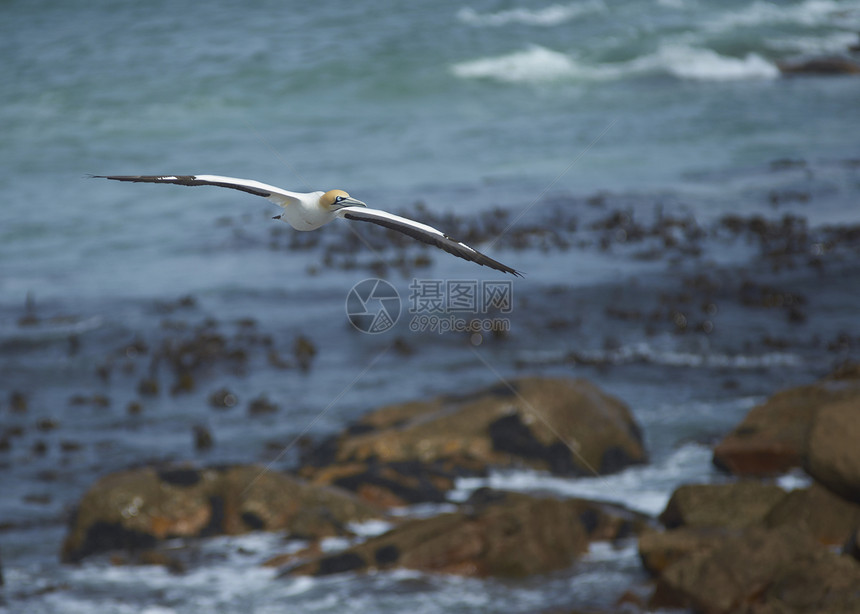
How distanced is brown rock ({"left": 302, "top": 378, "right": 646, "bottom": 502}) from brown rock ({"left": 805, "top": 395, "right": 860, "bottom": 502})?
4006 mm

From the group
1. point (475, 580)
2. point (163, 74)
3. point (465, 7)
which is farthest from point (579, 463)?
point (465, 7)

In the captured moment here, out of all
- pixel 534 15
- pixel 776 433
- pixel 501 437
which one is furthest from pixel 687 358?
pixel 534 15

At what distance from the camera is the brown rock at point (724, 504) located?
41.1 feet

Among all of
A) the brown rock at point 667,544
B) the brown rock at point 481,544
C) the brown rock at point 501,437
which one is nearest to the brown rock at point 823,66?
the brown rock at point 501,437

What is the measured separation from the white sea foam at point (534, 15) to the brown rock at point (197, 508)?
4830 cm

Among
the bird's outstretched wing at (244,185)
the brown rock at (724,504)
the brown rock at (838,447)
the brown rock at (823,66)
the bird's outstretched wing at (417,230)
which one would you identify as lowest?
the brown rock at (724,504)

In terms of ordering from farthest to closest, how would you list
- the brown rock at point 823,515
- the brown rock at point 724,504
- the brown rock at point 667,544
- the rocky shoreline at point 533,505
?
the brown rock at point 724,504
the brown rock at point 823,515
the brown rock at point 667,544
the rocky shoreline at point 533,505

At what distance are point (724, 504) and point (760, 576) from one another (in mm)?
2026

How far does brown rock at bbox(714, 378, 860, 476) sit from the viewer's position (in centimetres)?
1505

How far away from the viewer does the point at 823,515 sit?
1239cm

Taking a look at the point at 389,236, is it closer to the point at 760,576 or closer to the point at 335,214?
the point at 760,576

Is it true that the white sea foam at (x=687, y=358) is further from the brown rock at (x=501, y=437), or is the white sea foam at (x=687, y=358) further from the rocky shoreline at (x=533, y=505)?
the brown rock at (x=501, y=437)

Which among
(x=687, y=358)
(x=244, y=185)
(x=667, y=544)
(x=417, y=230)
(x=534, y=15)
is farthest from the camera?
(x=534, y=15)

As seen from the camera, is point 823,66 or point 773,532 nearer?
point 773,532
